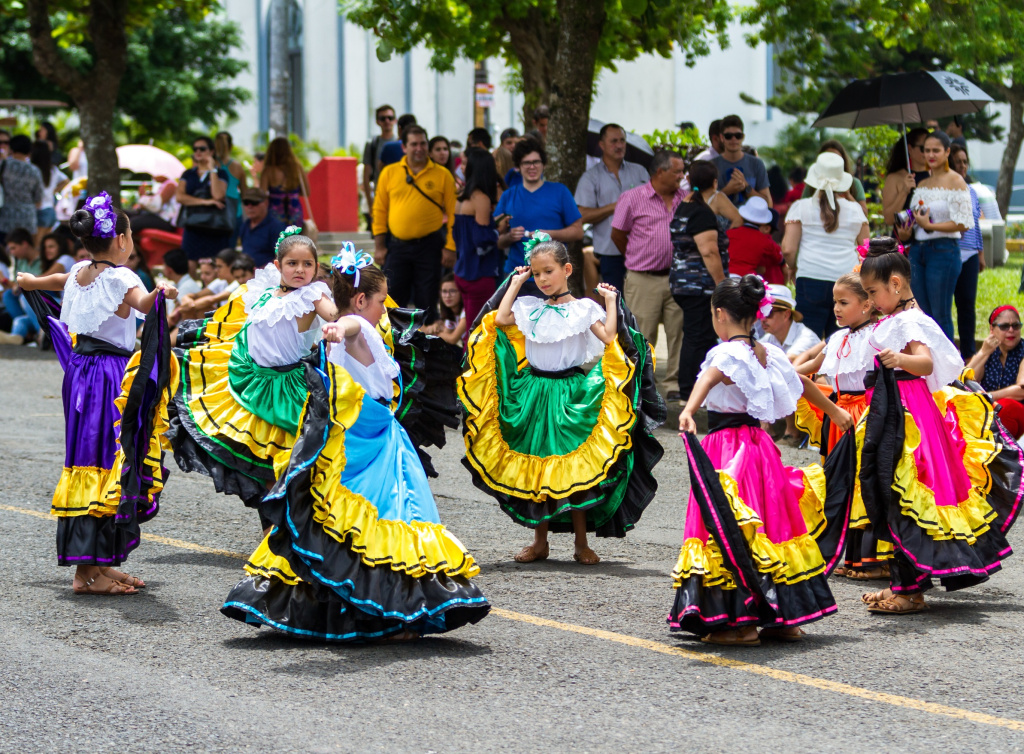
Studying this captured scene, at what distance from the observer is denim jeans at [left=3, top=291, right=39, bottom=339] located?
16.9 meters

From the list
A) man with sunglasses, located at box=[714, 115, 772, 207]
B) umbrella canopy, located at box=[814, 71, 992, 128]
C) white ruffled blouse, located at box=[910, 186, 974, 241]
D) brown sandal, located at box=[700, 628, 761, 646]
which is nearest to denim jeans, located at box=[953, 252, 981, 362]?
white ruffled blouse, located at box=[910, 186, 974, 241]

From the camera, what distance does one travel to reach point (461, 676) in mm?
5371

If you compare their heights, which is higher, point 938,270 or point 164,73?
point 164,73

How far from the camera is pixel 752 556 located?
18.7ft

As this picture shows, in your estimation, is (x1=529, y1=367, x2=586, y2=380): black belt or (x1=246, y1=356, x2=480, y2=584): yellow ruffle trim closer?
(x1=246, y1=356, x2=480, y2=584): yellow ruffle trim

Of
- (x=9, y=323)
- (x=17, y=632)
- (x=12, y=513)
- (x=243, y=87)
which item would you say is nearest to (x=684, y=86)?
(x=243, y=87)

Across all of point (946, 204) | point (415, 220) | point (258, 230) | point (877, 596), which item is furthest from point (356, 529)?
point (258, 230)

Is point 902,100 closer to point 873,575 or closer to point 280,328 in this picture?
point 873,575

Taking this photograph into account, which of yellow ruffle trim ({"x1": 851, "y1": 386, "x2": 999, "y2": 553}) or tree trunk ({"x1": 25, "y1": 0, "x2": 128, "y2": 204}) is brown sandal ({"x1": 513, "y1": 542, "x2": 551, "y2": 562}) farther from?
tree trunk ({"x1": 25, "y1": 0, "x2": 128, "y2": 204})

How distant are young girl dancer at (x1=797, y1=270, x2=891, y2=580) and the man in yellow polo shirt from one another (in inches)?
248

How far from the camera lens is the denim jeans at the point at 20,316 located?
16916 mm

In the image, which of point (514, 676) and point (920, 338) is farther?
point (920, 338)

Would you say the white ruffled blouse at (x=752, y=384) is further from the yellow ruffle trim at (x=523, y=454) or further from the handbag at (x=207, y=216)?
the handbag at (x=207, y=216)

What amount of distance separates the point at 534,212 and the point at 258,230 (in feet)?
10.6
